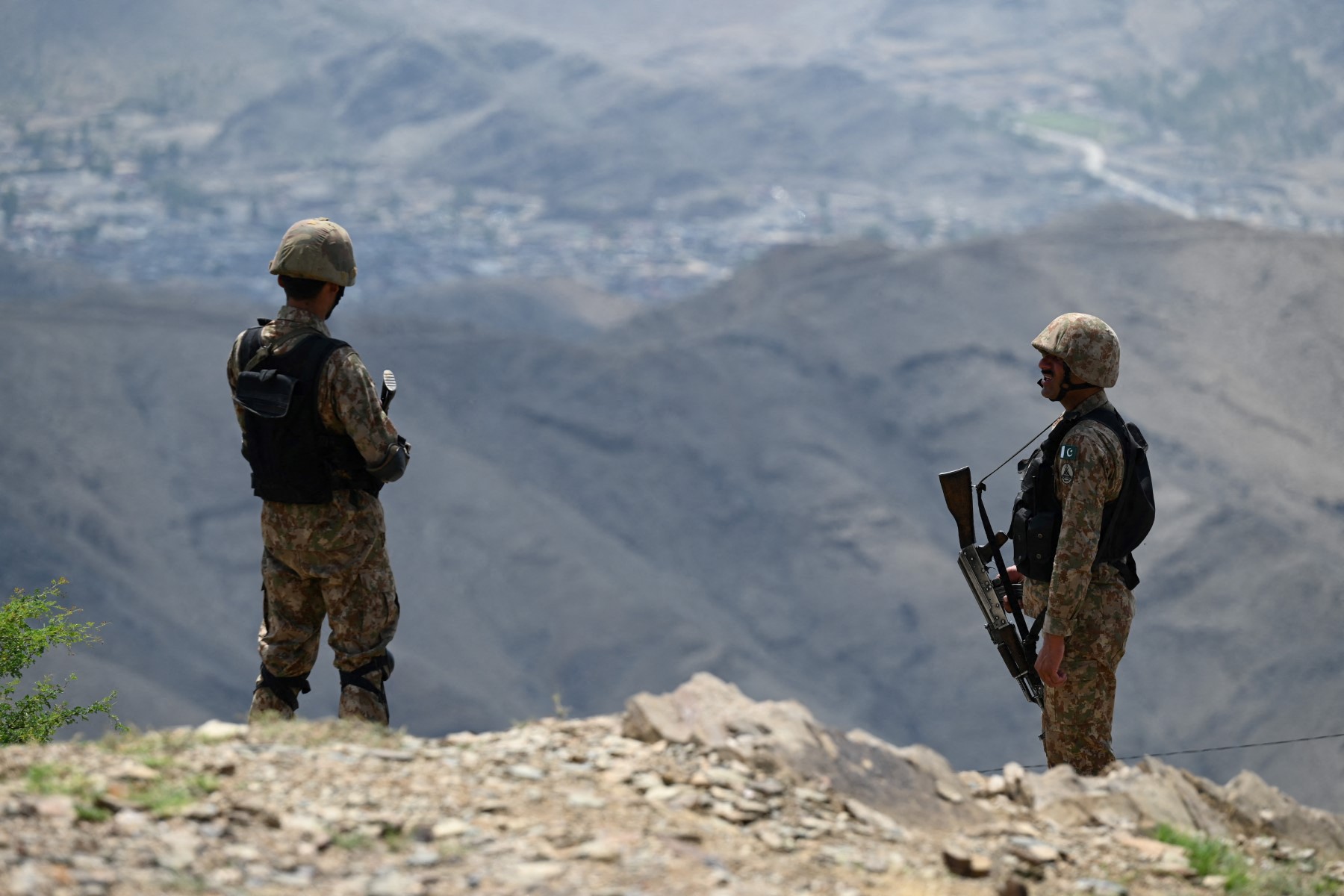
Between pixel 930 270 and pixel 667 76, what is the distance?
28.2m

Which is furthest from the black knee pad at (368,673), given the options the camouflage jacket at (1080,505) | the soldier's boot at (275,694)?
the camouflage jacket at (1080,505)

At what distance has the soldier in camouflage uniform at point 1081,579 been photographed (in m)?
3.39

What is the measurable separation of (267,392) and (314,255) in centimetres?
36

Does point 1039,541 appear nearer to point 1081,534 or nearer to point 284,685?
point 1081,534

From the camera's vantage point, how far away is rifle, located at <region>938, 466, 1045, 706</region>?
3.87 metres

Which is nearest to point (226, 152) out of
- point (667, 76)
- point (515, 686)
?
point (667, 76)

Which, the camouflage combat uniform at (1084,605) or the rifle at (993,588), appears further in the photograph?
the rifle at (993,588)

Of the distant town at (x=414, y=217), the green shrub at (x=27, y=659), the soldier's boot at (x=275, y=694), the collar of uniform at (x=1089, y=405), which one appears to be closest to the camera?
the collar of uniform at (x=1089, y=405)

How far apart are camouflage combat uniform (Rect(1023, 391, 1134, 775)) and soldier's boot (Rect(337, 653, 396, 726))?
5.67ft

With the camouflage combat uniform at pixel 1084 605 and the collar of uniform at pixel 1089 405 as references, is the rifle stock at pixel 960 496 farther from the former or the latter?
the collar of uniform at pixel 1089 405

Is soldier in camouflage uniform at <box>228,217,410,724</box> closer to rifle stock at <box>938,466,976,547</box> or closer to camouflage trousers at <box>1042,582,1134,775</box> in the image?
rifle stock at <box>938,466,976,547</box>

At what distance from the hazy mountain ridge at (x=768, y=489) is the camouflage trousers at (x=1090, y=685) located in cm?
1114

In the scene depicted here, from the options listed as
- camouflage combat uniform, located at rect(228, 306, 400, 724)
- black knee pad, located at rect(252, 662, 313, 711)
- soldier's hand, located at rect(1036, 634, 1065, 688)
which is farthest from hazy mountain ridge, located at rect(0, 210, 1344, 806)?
soldier's hand, located at rect(1036, 634, 1065, 688)

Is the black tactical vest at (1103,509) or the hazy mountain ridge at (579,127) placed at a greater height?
the hazy mountain ridge at (579,127)
